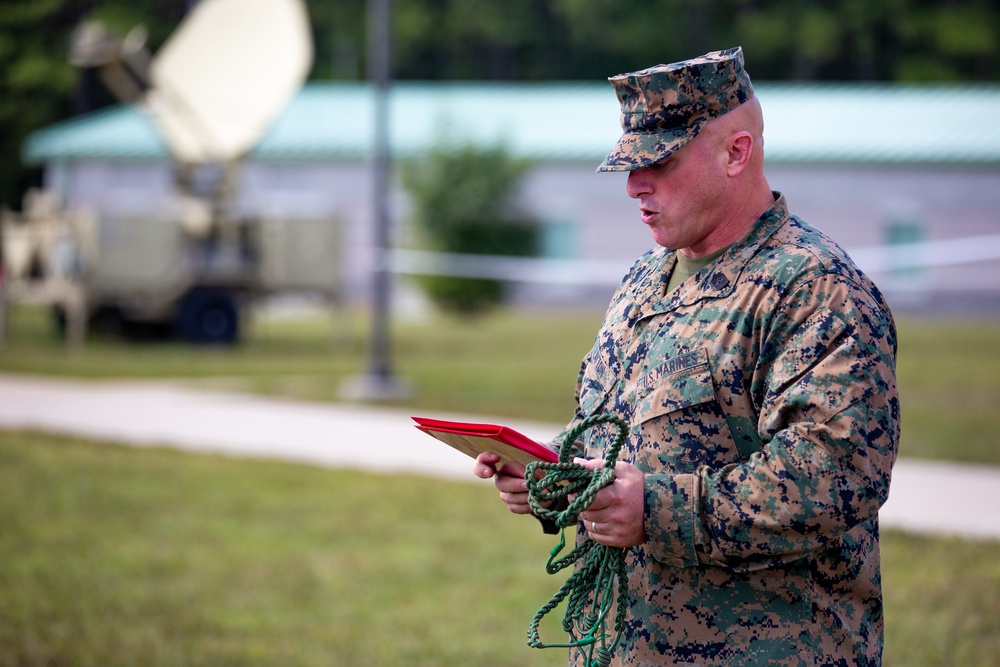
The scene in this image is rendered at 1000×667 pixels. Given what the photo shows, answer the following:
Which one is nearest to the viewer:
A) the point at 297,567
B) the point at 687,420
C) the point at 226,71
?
the point at 687,420

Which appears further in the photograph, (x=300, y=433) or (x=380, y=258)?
(x=380, y=258)

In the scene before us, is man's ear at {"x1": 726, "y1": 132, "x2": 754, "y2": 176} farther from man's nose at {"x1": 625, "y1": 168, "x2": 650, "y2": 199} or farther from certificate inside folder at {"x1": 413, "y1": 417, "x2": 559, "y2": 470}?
certificate inside folder at {"x1": 413, "y1": 417, "x2": 559, "y2": 470}

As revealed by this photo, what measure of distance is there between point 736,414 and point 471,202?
31.0 meters

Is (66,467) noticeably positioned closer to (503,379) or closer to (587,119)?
(503,379)

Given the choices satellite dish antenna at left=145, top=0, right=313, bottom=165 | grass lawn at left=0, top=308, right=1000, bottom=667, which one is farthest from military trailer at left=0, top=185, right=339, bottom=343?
grass lawn at left=0, top=308, right=1000, bottom=667

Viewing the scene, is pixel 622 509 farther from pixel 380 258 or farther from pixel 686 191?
pixel 380 258

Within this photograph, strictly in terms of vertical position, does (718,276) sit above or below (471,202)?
above

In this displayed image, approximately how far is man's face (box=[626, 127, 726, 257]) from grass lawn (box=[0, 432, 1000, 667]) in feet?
10.2

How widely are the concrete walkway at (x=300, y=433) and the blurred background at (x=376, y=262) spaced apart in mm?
317

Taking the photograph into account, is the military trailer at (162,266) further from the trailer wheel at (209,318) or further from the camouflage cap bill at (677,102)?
the camouflage cap bill at (677,102)

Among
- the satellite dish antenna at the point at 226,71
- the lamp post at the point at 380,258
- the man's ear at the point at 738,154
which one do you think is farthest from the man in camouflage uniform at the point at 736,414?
the satellite dish antenna at the point at 226,71

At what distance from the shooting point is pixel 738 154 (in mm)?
2506

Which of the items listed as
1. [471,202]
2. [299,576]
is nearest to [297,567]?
[299,576]

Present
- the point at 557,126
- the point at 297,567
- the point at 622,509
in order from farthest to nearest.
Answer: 1. the point at 557,126
2. the point at 297,567
3. the point at 622,509
